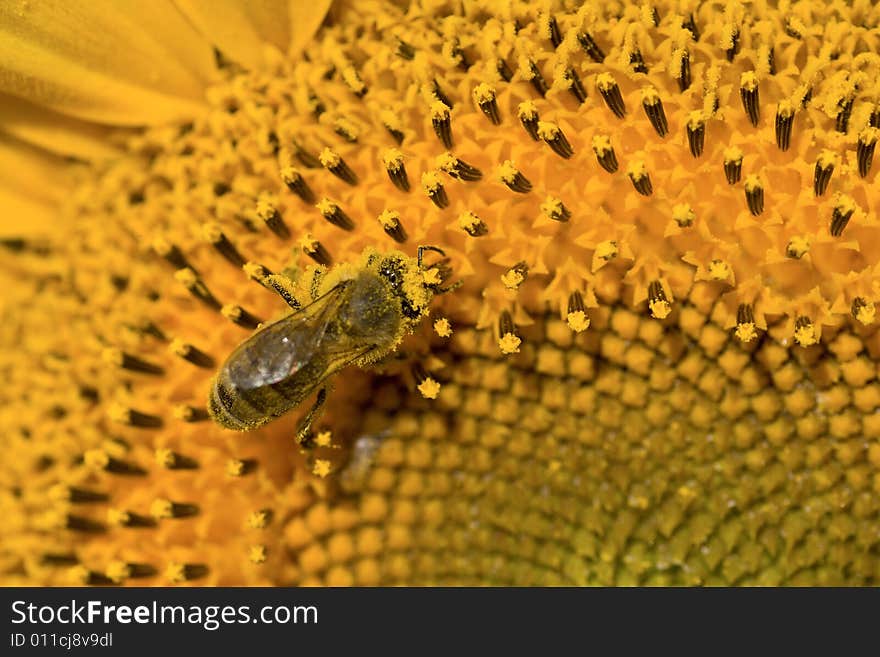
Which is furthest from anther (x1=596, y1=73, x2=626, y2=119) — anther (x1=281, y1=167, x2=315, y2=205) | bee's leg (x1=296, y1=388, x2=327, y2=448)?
bee's leg (x1=296, y1=388, x2=327, y2=448)

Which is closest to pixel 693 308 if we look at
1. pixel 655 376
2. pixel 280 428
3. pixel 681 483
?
pixel 655 376

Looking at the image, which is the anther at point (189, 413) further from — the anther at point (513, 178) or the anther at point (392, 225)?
the anther at point (513, 178)

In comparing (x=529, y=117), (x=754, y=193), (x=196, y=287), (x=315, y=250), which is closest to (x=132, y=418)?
(x=196, y=287)

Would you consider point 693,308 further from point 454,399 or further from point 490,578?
point 490,578

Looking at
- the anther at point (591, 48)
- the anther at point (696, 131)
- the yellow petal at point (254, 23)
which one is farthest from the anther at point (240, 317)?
the anther at point (696, 131)

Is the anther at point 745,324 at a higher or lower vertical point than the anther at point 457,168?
lower

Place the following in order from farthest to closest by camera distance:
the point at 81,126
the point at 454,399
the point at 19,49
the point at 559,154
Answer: the point at 81,126, the point at 19,49, the point at 454,399, the point at 559,154
